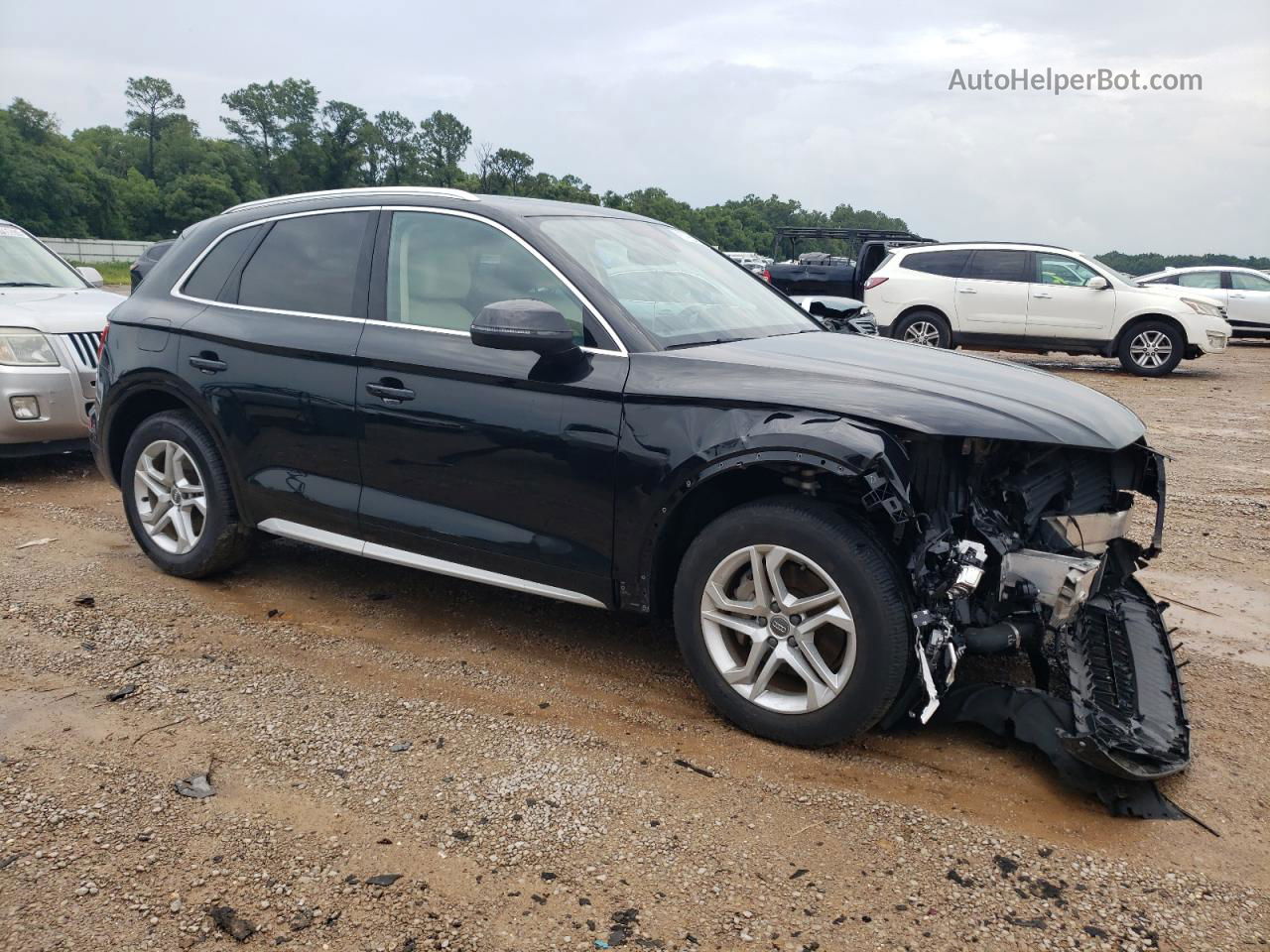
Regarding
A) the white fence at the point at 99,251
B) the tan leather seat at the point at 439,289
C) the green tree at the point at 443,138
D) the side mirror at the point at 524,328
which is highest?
the green tree at the point at 443,138

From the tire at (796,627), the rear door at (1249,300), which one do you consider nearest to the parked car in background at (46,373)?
the tire at (796,627)

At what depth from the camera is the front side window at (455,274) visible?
12.7 ft

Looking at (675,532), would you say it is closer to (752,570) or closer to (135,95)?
(752,570)

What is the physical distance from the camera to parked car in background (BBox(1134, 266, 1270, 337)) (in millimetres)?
18859

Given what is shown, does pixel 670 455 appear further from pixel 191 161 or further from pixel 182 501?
pixel 191 161

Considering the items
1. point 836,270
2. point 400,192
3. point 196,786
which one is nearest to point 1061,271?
point 836,270

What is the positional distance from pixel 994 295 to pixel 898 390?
12.3 meters

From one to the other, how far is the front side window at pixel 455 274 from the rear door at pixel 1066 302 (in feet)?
40.2

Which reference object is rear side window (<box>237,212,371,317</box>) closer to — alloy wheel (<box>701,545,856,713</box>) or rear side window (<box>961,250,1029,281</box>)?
alloy wheel (<box>701,545,856,713</box>)

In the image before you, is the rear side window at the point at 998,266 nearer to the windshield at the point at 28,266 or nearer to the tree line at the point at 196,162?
the windshield at the point at 28,266

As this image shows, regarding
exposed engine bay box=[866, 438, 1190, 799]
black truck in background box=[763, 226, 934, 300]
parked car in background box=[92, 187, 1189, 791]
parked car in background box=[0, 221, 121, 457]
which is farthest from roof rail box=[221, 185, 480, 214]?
black truck in background box=[763, 226, 934, 300]

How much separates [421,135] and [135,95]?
28273 millimetres

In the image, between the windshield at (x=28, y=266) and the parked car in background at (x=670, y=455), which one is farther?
the windshield at (x=28, y=266)

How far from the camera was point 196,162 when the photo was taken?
320ft
